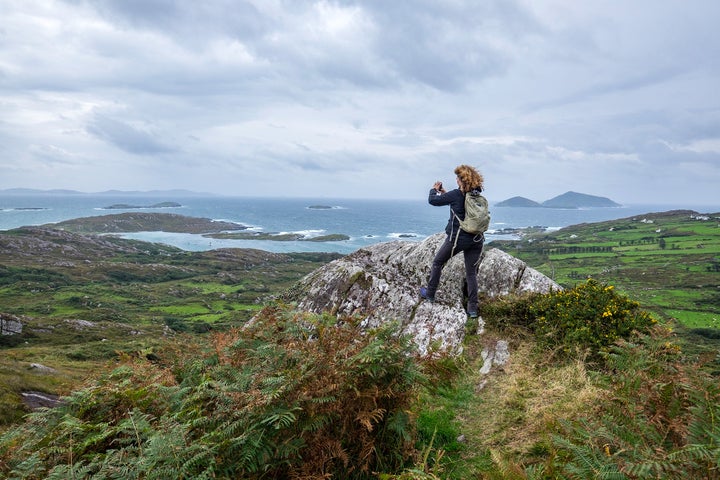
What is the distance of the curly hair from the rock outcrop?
3.40 m

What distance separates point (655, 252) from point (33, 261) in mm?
251204

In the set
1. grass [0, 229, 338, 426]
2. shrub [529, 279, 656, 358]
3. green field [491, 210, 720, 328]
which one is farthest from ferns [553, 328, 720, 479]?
green field [491, 210, 720, 328]

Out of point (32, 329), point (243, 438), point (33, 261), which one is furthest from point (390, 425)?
point (33, 261)

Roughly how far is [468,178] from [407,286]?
4.25m

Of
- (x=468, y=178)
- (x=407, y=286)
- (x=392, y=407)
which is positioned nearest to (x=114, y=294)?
(x=407, y=286)

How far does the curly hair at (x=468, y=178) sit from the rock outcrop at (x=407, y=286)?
3.40 metres

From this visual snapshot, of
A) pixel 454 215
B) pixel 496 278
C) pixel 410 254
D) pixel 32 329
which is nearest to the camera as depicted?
pixel 454 215

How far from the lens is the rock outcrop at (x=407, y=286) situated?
11.2 metres

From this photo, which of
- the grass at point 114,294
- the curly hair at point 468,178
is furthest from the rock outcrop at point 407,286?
the grass at point 114,294

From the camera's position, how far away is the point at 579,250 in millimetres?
161000

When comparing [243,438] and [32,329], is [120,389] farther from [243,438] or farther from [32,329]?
[32,329]

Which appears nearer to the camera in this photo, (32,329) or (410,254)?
(410,254)

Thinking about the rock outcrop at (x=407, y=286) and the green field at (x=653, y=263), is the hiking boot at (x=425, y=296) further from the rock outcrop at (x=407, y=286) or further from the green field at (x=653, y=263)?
the green field at (x=653, y=263)

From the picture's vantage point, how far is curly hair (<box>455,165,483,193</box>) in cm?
973
